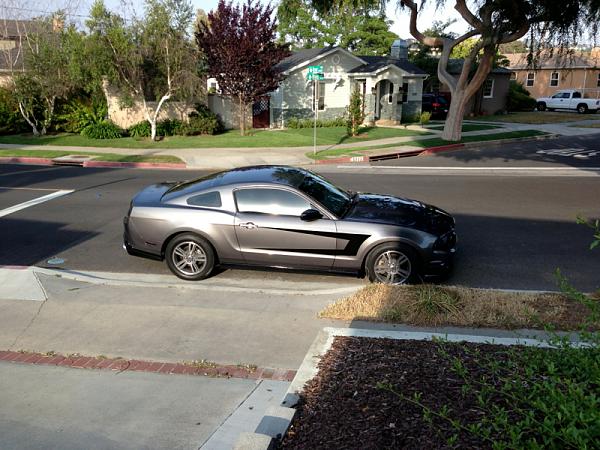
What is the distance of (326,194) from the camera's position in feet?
25.7

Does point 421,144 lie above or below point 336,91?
below

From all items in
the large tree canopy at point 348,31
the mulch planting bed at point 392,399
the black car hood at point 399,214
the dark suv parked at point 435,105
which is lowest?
the mulch planting bed at point 392,399

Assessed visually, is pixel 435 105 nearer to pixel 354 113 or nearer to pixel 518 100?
pixel 518 100

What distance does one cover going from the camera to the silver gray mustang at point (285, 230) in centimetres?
716

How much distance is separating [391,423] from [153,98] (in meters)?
26.4

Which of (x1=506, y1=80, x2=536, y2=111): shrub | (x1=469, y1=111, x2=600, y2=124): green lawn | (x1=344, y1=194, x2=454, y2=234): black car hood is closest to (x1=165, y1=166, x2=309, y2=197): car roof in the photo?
(x1=344, y1=194, x2=454, y2=234): black car hood

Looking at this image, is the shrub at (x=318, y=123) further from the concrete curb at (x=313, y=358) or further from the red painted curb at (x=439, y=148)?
the concrete curb at (x=313, y=358)

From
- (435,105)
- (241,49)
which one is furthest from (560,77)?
(241,49)

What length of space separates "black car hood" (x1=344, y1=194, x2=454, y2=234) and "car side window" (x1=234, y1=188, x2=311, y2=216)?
68 centimetres

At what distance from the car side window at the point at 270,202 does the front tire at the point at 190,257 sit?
76 centimetres

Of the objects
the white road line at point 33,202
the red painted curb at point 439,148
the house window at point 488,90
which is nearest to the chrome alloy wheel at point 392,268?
the white road line at point 33,202

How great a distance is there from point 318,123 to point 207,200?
25240 mm

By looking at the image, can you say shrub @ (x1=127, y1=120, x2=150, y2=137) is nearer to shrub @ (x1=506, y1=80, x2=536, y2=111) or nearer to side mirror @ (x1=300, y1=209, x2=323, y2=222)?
side mirror @ (x1=300, y1=209, x2=323, y2=222)

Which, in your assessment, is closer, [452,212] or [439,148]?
[452,212]
